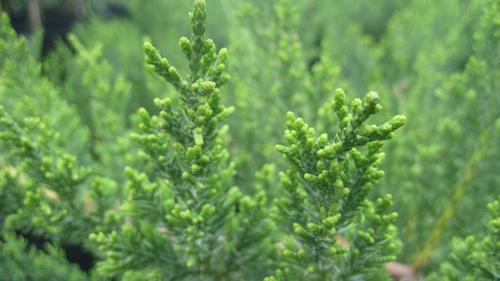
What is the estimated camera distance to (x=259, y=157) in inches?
88.2

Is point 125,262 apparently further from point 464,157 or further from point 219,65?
point 464,157

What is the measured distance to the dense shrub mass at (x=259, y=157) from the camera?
113cm

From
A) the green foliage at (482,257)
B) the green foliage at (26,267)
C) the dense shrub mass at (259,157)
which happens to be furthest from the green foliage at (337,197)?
the green foliage at (26,267)

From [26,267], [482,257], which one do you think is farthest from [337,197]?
[26,267]

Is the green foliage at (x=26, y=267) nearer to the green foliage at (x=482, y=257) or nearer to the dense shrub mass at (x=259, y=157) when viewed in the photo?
the dense shrub mass at (x=259, y=157)

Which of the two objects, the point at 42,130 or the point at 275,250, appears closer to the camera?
the point at 275,250

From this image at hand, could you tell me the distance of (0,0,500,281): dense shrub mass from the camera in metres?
1.13

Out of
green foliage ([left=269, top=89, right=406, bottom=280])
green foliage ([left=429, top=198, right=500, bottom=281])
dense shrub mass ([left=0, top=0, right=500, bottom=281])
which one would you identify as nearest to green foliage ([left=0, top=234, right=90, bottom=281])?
dense shrub mass ([left=0, top=0, right=500, bottom=281])

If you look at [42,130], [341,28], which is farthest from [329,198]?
[341,28]

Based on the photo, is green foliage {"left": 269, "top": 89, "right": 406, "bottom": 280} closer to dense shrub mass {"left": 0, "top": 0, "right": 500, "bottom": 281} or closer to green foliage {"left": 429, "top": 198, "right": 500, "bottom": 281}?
dense shrub mass {"left": 0, "top": 0, "right": 500, "bottom": 281}

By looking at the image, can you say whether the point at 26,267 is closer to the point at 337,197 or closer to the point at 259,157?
the point at 259,157

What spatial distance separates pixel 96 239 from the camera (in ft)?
4.21

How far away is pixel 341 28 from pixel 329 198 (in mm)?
2640

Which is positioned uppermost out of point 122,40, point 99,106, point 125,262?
point 122,40
